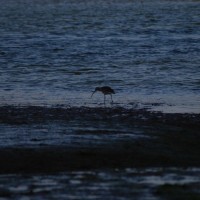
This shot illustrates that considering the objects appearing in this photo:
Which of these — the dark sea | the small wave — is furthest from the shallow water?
the small wave

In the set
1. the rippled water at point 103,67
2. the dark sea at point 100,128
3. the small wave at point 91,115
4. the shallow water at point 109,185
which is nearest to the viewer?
the shallow water at point 109,185

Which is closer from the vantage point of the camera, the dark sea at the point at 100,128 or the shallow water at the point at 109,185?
the shallow water at the point at 109,185

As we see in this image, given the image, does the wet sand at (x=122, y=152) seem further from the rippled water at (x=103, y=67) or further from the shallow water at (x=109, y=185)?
the rippled water at (x=103, y=67)

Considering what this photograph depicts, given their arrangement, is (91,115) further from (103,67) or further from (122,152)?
(103,67)

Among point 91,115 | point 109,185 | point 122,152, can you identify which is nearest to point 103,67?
point 91,115

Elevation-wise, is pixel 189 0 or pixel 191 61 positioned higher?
pixel 191 61

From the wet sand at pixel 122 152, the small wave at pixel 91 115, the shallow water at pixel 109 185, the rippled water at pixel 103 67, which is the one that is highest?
the shallow water at pixel 109 185

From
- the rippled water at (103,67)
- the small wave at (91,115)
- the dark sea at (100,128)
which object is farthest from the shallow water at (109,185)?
the rippled water at (103,67)

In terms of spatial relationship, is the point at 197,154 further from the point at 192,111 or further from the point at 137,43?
the point at 137,43

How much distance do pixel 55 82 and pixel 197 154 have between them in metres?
14.5

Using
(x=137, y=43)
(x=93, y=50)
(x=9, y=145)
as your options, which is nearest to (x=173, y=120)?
(x=9, y=145)

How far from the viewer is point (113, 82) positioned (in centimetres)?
2900

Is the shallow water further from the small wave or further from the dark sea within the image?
the small wave

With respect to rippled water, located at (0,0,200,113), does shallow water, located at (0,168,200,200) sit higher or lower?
higher
